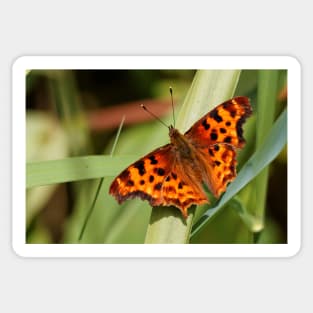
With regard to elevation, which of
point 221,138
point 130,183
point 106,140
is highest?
point 106,140

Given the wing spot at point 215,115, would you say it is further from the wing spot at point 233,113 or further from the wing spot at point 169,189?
the wing spot at point 169,189

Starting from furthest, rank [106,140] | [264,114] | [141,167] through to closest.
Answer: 1. [106,140]
2. [264,114]
3. [141,167]

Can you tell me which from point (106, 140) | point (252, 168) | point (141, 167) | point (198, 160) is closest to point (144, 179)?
point (141, 167)

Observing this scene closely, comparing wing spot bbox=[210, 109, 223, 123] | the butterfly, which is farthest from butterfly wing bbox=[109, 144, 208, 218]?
wing spot bbox=[210, 109, 223, 123]

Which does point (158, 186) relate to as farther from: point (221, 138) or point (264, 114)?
point (264, 114)

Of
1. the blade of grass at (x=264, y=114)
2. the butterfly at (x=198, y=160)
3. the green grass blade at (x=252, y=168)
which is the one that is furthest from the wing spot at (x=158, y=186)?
the blade of grass at (x=264, y=114)
